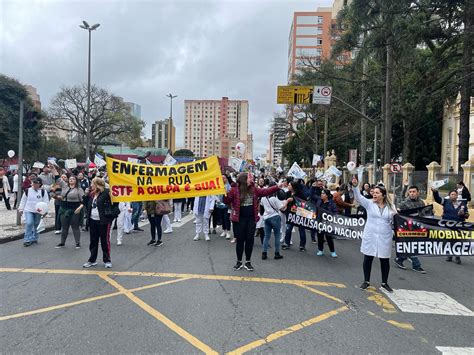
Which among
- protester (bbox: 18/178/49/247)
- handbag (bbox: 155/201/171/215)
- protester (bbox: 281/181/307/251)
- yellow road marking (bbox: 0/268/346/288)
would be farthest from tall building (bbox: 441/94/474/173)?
protester (bbox: 18/178/49/247)

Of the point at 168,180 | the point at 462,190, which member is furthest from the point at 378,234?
the point at 462,190

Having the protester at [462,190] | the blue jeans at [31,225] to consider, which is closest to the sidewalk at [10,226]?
the blue jeans at [31,225]

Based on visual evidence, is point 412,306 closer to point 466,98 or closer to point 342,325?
point 342,325

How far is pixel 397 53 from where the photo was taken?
59.3 feet

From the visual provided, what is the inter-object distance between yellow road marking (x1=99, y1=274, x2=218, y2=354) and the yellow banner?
2312mm

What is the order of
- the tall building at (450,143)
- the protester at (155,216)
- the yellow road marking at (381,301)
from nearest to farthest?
the yellow road marking at (381,301) < the protester at (155,216) < the tall building at (450,143)

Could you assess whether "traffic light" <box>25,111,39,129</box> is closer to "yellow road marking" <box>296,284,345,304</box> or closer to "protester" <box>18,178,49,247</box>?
"protester" <box>18,178,49,247</box>

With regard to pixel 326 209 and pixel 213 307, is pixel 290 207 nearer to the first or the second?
pixel 326 209

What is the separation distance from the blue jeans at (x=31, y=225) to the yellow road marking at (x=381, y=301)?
749 centimetres

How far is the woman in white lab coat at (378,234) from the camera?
605 centimetres

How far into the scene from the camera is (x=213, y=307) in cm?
508

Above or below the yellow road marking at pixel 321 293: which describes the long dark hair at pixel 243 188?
above

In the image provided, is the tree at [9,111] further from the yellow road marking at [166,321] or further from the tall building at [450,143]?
the tall building at [450,143]

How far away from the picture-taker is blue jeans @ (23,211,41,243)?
9.00 metres
